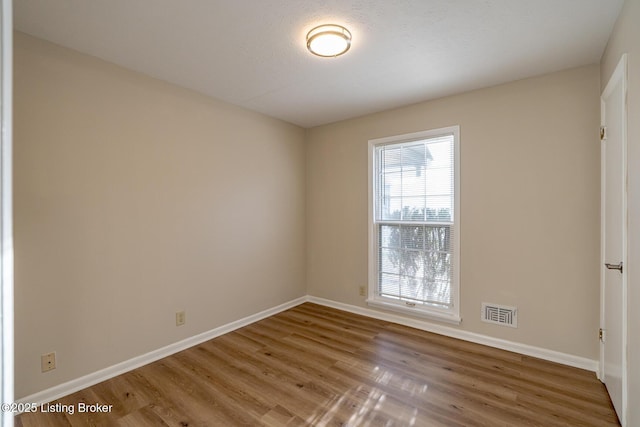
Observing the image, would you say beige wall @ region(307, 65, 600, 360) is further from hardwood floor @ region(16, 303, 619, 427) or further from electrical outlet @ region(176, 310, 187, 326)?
electrical outlet @ region(176, 310, 187, 326)

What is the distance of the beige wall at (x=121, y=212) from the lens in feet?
6.68

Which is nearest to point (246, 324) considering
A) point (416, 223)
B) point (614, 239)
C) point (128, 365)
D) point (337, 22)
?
point (128, 365)

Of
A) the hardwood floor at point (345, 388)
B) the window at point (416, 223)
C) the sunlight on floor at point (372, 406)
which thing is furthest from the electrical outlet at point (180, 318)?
the window at point (416, 223)

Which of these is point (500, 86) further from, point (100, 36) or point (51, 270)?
point (51, 270)

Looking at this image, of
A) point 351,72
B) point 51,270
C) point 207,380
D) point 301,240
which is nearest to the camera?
point 51,270

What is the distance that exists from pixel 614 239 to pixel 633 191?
58 centimetres

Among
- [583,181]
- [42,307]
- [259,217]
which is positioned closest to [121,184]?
[42,307]

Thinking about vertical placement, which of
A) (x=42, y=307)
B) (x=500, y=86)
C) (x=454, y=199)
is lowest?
(x=42, y=307)

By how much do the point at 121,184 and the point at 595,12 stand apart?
3.53 metres

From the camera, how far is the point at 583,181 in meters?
2.46

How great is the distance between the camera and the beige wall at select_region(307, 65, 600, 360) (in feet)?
8.09

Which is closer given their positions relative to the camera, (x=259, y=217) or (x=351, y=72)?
(x=351, y=72)

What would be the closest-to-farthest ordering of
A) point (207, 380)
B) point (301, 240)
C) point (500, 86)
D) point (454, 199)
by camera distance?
point (207, 380)
point (500, 86)
point (454, 199)
point (301, 240)

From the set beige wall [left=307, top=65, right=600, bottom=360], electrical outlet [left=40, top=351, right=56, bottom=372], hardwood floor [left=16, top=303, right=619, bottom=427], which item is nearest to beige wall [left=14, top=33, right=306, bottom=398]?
electrical outlet [left=40, top=351, right=56, bottom=372]
